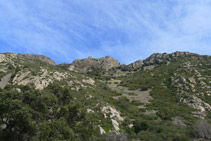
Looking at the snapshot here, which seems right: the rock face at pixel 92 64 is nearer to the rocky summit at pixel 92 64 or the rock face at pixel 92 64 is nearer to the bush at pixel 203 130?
the rocky summit at pixel 92 64

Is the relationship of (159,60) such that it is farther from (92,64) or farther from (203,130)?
(203,130)

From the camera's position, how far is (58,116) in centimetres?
1079

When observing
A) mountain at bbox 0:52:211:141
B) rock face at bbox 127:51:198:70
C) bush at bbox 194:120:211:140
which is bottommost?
bush at bbox 194:120:211:140

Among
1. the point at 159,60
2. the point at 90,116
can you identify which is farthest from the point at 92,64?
the point at 90,116

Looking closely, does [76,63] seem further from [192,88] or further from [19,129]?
[19,129]

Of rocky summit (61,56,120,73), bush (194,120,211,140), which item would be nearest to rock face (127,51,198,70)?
rocky summit (61,56,120,73)

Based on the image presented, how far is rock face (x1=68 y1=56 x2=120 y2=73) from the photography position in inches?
3575

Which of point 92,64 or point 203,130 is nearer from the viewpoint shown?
point 203,130

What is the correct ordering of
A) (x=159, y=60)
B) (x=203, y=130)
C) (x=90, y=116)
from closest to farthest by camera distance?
1. (x=203, y=130)
2. (x=90, y=116)
3. (x=159, y=60)

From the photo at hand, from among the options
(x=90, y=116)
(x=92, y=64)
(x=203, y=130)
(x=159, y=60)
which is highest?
(x=92, y=64)

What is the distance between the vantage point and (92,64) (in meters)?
98.0

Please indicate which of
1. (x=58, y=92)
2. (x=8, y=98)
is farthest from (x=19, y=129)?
(x=58, y=92)

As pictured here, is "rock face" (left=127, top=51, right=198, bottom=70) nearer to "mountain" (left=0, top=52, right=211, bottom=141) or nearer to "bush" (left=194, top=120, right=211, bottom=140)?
"mountain" (left=0, top=52, right=211, bottom=141)

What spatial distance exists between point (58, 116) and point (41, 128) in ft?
7.44
